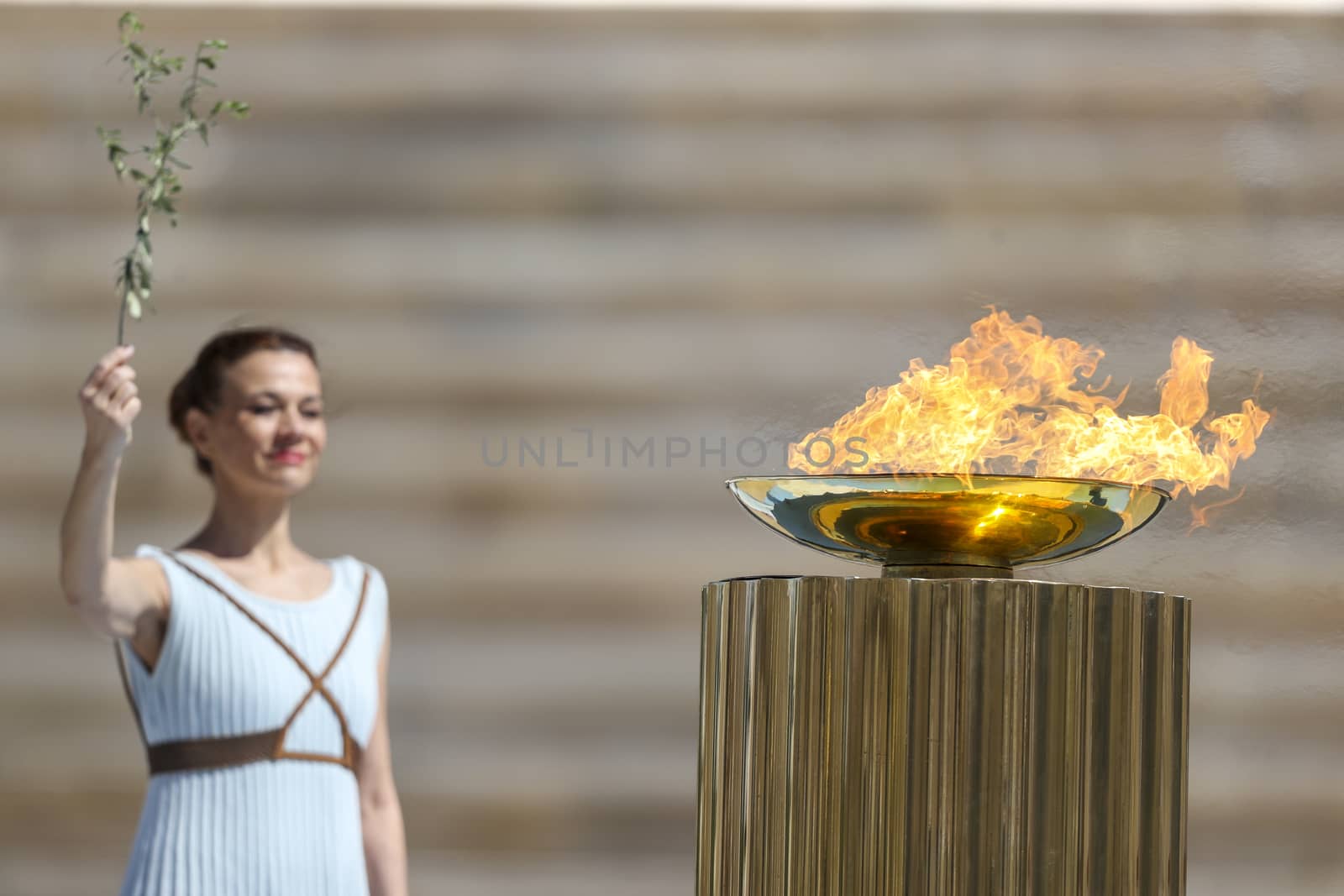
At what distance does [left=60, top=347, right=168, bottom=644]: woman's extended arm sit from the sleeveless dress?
97 millimetres

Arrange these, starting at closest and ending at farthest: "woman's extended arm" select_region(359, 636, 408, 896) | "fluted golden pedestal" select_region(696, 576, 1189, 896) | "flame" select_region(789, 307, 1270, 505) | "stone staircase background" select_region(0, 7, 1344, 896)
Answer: "fluted golden pedestal" select_region(696, 576, 1189, 896) < "flame" select_region(789, 307, 1270, 505) < "woman's extended arm" select_region(359, 636, 408, 896) < "stone staircase background" select_region(0, 7, 1344, 896)

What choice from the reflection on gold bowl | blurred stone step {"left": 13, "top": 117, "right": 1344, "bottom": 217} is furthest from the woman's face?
the reflection on gold bowl

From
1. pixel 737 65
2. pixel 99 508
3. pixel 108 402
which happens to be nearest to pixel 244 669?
pixel 99 508

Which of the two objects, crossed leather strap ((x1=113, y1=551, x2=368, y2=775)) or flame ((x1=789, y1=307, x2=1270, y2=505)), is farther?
crossed leather strap ((x1=113, y1=551, x2=368, y2=775))

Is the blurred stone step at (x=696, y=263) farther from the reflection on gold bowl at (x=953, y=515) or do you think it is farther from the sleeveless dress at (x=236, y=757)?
the reflection on gold bowl at (x=953, y=515)

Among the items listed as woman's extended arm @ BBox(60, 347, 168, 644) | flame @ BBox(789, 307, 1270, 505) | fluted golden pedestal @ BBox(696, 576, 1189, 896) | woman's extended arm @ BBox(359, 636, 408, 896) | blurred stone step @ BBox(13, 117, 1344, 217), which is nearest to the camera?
fluted golden pedestal @ BBox(696, 576, 1189, 896)

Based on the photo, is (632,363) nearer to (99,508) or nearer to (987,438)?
(99,508)

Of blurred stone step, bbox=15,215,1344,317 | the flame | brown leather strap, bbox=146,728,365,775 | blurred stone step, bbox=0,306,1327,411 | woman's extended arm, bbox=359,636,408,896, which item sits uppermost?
blurred stone step, bbox=15,215,1344,317

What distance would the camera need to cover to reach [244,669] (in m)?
2.15

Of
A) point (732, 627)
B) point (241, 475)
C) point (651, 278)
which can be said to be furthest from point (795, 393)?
point (732, 627)

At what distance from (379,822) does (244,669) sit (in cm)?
35

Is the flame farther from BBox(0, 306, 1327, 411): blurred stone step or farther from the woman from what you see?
BBox(0, 306, 1327, 411): blurred stone step

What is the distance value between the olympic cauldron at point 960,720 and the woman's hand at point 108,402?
1.26 metres

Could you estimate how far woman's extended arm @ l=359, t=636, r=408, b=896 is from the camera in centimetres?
229
